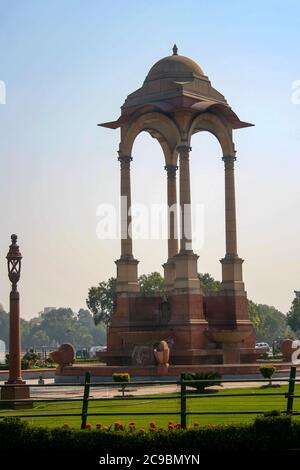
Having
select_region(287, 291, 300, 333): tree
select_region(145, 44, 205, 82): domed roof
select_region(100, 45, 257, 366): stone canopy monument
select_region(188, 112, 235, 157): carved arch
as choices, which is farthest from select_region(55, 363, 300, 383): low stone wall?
select_region(287, 291, 300, 333): tree

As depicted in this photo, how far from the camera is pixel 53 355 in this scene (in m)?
42.6

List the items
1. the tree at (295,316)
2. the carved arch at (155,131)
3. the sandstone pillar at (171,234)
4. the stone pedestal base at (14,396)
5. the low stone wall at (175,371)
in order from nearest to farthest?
the stone pedestal base at (14,396) → the low stone wall at (175,371) → the carved arch at (155,131) → the sandstone pillar at (171,234) → the tree at (295,316)

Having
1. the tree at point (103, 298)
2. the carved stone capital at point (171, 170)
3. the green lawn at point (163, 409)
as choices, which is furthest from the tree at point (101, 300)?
the green lawn at point (163, 409)

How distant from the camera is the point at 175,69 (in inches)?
1854

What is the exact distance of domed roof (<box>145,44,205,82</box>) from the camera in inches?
1839

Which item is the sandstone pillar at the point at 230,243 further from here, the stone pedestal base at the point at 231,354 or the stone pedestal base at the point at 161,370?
the stone pedestal base at the point at 161,370

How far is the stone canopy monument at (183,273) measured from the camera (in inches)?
1678

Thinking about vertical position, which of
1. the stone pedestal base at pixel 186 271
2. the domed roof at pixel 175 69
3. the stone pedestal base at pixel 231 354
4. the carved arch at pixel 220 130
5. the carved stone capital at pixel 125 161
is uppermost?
the domed roof at pixel 175 69

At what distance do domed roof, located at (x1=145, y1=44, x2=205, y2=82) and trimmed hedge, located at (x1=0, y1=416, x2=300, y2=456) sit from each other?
32.9 meters

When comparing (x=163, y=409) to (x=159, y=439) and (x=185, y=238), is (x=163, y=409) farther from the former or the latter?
(x=185, y=238)

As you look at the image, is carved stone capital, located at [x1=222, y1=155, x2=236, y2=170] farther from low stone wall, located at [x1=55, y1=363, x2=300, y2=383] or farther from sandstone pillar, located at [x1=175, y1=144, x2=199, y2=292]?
low stone wall, located at [x1=55, y1=363, x2=300, y2=383]
